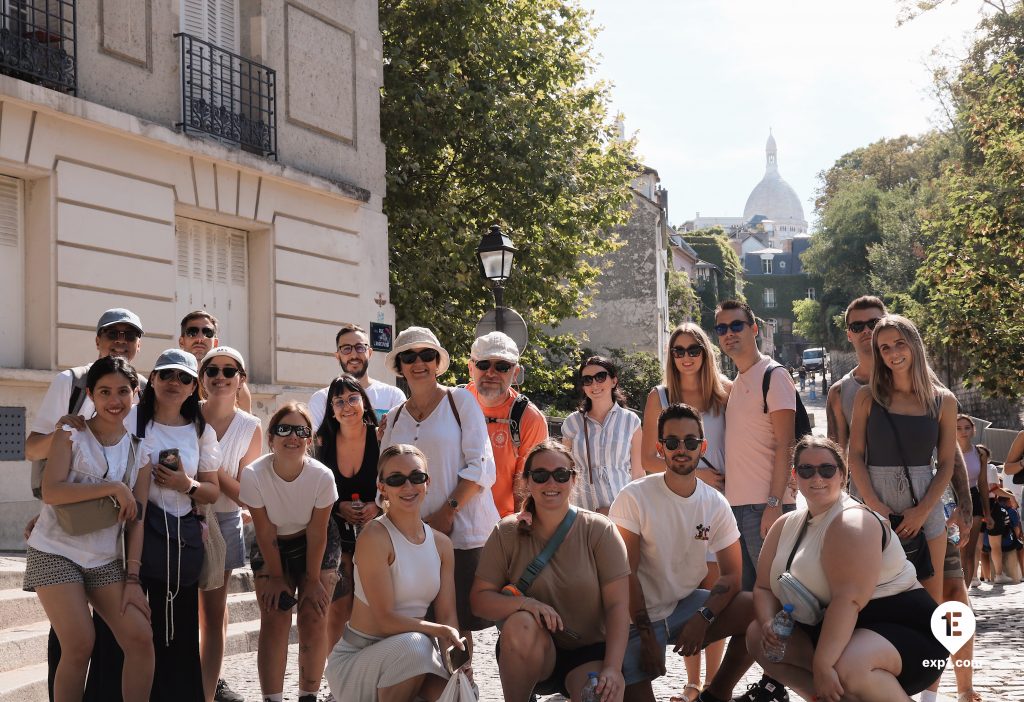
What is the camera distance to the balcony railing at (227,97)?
12945 millimetres

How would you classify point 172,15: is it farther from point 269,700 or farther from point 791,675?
point 791,675

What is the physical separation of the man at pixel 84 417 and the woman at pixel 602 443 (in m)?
2.93

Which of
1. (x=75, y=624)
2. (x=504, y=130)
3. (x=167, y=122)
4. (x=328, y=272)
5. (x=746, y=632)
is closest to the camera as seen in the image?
(x=75, y=624)

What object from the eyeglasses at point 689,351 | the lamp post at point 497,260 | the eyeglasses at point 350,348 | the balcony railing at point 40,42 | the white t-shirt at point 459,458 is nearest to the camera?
the white t-shirt at point 459,458

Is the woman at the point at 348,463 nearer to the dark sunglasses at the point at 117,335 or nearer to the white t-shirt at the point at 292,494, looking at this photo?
the white t-shirt at the point at 292,494

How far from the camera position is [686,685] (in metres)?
6.67

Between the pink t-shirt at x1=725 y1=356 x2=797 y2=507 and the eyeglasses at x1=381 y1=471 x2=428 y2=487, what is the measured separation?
2041mm

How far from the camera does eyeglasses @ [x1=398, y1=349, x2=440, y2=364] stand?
6613mm

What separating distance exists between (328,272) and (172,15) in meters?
3.75

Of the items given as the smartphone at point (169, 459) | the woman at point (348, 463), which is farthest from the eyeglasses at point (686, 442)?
the smartphone at point (169, 459)

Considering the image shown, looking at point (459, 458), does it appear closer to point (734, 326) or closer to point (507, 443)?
point (507, 443)

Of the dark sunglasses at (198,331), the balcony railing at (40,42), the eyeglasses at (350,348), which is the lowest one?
the eyeglasses at (350,348)

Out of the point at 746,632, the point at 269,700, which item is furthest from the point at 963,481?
the point at 269,700

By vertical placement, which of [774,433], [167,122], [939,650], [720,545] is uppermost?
[167,122]
